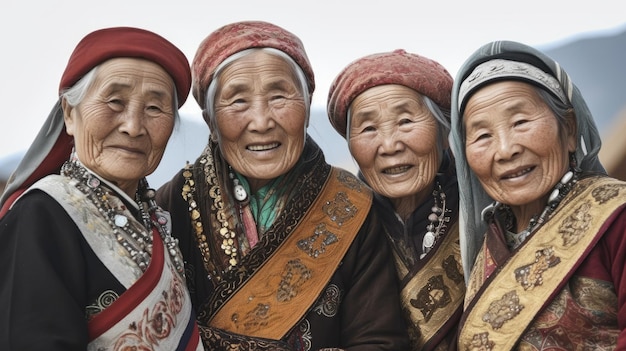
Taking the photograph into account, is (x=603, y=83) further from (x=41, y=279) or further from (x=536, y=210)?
(x=41, y=279)

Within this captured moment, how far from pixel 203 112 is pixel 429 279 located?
1160 mm

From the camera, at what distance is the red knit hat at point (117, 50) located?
2809 mm

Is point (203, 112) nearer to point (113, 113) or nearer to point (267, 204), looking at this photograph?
point (267, 204)

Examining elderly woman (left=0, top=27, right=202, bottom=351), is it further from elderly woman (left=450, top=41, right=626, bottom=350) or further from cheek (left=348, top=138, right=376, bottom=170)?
elderly woman (left=450, top=41, right=626, bottom=350)

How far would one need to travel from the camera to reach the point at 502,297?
303cm

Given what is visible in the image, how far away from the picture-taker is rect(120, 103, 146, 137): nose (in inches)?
112

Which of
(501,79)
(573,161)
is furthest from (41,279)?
(573,161)

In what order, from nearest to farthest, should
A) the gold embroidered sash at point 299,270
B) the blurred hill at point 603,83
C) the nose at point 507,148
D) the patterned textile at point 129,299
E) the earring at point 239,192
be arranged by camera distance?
the patterned textile at point 129,299
the nose at point 507,148
the gold embroidered sash at point 299,270
the earring at point 239,192
the blurred hill at point 603,83

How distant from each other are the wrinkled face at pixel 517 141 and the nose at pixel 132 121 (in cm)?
122

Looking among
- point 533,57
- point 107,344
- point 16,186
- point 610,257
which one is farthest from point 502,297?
point 16,186

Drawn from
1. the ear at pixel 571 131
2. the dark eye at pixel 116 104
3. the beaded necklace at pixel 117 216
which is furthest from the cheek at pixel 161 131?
the ear at pixel 571 131

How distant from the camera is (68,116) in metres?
2.90

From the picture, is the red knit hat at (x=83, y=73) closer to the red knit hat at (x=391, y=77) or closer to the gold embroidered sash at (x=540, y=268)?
the red knit hat at (x=391, y=77)

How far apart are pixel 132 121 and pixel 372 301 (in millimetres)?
1174
